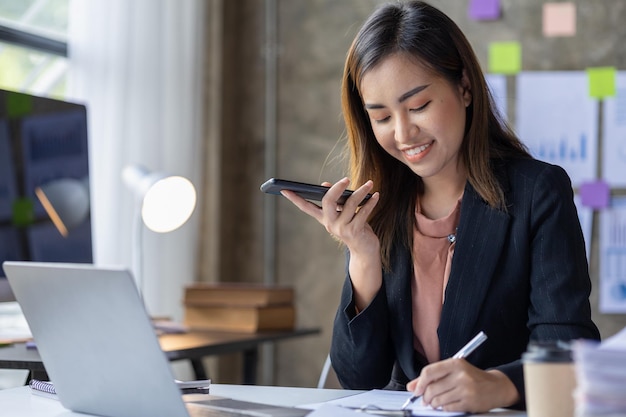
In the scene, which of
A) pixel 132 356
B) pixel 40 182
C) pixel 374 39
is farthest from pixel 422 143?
pixel 40 182

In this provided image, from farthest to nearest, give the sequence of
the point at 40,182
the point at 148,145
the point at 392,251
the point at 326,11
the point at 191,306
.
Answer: the point at 326,11
the point at 148,145
the point at 191,306
the point at 40,182
the point at 392,251

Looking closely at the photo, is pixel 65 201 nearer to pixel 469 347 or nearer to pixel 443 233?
pixel 443 233

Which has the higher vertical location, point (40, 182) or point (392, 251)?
point (40, 182)

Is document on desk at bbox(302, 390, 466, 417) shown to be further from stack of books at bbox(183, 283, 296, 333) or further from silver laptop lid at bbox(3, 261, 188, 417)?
stack of books at bbox(183, 283, 296, 333)

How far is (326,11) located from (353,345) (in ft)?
6.87

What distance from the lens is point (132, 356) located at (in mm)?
1094

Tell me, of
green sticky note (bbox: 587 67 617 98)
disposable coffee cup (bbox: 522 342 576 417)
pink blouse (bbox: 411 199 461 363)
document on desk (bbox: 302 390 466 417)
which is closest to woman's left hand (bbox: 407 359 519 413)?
document on desk (bbox: 302 390 466 417)

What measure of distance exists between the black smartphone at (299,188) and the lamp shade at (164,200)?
0.91m

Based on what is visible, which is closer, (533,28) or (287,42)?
(533,28)

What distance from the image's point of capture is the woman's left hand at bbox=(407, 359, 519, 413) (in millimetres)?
1166

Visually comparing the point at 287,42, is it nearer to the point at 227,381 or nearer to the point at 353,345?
the point at 227,381

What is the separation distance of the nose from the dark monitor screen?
0.83 m

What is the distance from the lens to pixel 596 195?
3.10 m

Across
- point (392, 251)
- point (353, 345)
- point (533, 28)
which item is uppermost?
point (533, 28)
